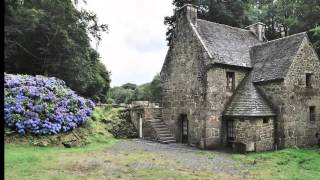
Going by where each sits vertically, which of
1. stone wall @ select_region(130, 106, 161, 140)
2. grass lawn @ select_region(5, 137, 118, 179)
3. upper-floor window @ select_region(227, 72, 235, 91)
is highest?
upper-floor window @ select_region(227, 72, 235, 91)

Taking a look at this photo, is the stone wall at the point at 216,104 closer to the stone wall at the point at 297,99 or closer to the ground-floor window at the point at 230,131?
the ground-floor window at the point at 230,131

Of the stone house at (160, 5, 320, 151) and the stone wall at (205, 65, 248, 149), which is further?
the stone wall at (205, 65, 248, 149)

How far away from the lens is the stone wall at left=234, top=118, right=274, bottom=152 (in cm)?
1852

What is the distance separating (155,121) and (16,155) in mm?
12251

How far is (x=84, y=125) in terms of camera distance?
20.7m

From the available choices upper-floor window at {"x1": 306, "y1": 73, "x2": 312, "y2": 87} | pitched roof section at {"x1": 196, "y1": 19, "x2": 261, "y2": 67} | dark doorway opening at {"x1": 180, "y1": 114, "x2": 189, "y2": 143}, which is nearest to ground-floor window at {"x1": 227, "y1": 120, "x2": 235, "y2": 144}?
dark doorway opening at {"x1": 180, "y1": 114, "x2": 189, "y2": 143}

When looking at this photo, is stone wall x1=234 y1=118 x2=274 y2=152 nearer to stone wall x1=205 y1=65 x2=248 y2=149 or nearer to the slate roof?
the slate roof

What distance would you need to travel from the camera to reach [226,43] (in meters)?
22.7

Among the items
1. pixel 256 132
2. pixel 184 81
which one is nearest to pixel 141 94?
pixel 184 81

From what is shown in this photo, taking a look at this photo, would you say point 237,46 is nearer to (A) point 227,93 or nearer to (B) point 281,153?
(A) point 227,93

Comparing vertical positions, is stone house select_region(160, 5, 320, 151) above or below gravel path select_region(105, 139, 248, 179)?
above

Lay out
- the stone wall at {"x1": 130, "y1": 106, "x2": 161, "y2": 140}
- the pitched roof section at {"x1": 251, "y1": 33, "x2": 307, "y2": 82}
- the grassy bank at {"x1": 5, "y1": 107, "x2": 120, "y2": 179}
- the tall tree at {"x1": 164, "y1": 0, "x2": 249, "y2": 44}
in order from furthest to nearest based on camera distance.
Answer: the tall tree at {"x1": 164, "y1": 0, "x2": 249, "y2": 44}
the stone wall at {"x1": 130, "y1": 106, "x2": 161, "y2": 140}
the pitched roof section at {"x1": 251, "y1": 33, "x2": 307, "y2": 82}
the grassy bank at {"x1": 5, "y1": 107, "x2": 120, "y2": 179}

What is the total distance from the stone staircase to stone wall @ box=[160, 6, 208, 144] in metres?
0.33

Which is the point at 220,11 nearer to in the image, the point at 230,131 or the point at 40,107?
the point at 230,131
